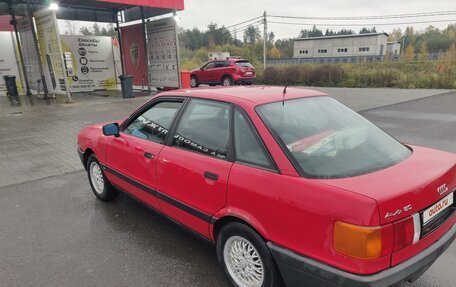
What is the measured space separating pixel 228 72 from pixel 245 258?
59.9ft

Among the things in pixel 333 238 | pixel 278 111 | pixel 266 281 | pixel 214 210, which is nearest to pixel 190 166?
pixel 214 210

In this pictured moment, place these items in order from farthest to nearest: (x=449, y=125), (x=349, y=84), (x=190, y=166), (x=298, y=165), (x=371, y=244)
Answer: (x=349, y=84) < (x=449, y=125) < (x=190, y=166) < (x=298, y=165) < (x=371, y=244)

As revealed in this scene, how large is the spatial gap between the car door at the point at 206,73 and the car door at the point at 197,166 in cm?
1830

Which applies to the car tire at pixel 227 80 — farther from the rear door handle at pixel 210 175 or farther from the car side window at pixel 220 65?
the rear door handle at pixel 210 175

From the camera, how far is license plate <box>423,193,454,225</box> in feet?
7.08

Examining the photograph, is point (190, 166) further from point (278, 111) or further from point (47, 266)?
point (47, 266)

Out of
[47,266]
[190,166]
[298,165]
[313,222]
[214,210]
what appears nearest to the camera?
[313,222]

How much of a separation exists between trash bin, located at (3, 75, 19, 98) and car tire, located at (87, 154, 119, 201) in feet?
47.9

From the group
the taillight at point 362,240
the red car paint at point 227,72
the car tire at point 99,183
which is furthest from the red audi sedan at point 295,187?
the red car paint at point 227,72

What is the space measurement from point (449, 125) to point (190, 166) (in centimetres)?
845

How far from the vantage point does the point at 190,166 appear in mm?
2832

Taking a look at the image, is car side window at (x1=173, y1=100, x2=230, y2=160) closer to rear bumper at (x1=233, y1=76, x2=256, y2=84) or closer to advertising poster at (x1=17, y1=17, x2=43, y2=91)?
advertising poster at (x1=17, y1=17, x2=43, y2=91)

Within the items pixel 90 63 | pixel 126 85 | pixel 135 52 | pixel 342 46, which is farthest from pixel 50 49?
pixel 342 46

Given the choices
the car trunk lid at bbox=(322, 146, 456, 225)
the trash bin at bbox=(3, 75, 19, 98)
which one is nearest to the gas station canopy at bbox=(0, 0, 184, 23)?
the trash bin at bbox=(3, 75, 19, 98)
